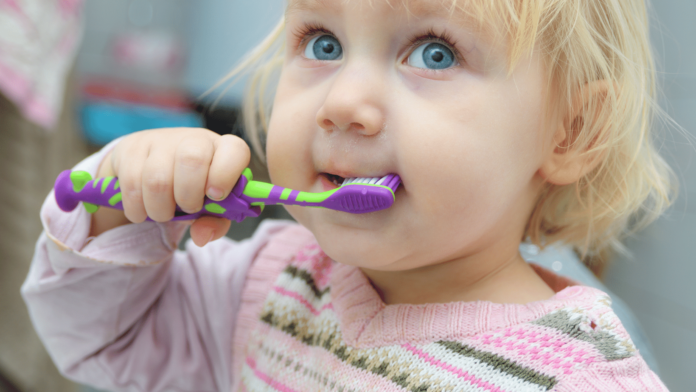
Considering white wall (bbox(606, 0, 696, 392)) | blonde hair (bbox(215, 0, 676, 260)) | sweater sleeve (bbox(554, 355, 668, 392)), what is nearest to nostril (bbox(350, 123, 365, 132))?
blonde hair (bbox(215, 0, 676, 260))

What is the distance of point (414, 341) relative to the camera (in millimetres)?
464

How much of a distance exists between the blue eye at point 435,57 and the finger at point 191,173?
0.17 meters

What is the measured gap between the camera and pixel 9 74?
955mm

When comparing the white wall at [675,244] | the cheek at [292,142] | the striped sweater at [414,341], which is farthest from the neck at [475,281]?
the white wall at [675,244]

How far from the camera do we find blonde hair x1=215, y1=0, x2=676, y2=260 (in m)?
0.41

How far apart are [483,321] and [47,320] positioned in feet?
1.44

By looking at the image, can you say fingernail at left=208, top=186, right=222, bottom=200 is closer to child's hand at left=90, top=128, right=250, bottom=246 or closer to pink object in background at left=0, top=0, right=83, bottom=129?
child's hand at left=90, top=128, right=250, bottom=246

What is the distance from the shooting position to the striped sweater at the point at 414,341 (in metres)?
0.41

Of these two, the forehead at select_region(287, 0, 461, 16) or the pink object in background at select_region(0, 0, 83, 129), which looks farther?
the pink object in background at select_region(0, 0, 83, 129)

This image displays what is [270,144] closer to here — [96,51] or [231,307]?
[231,307]

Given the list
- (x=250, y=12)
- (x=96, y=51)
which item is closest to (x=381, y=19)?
(x=250, y=12)

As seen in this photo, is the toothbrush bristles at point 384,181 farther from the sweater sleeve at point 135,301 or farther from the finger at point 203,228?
the sweater sleeve at point 135,301

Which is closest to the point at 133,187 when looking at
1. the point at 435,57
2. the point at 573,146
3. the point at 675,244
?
the point at 435,57

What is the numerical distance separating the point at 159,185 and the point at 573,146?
336mm
